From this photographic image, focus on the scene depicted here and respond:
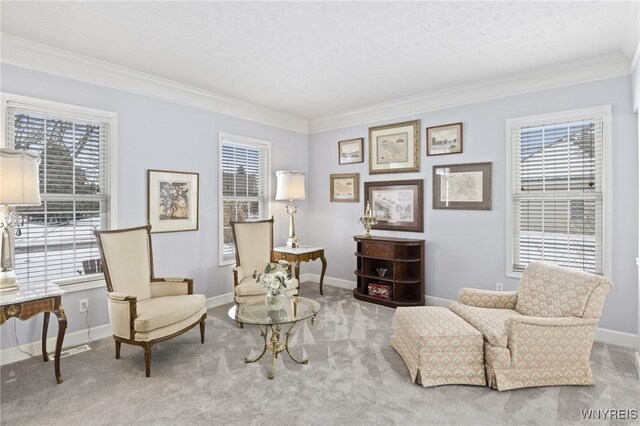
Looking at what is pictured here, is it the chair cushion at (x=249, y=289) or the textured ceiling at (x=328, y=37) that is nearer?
the textured ceiling at (x=328, y=37)

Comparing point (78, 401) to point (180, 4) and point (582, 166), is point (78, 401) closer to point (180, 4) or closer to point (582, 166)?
point (180, 4)

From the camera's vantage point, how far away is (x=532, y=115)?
3.92 m

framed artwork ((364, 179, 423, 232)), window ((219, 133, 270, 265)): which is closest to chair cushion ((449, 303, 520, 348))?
framed artwork ((364, 179, 423, 232))

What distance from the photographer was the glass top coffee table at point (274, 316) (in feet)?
9.16

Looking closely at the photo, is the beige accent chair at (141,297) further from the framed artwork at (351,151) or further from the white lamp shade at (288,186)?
the framed artwork at (351,151)

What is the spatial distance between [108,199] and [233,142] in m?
1.82

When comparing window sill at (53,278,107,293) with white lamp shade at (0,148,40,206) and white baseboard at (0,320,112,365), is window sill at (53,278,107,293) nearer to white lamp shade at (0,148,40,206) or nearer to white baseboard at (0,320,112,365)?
white baseboard at (0,320,112,365)

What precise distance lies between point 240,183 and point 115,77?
2004mm

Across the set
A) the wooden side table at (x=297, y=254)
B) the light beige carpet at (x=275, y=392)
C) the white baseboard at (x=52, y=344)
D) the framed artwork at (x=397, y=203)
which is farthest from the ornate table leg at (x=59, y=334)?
the framed artwork at (x=397, y=203)

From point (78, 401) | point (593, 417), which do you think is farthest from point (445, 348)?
point (78, 401)

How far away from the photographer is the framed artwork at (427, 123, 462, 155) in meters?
4.47

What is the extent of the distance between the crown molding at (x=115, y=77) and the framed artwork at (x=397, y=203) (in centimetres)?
201

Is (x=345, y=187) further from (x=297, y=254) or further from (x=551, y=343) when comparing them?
(x=551, y=343)

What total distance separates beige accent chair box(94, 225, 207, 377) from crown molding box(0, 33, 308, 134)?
161 centimetres
